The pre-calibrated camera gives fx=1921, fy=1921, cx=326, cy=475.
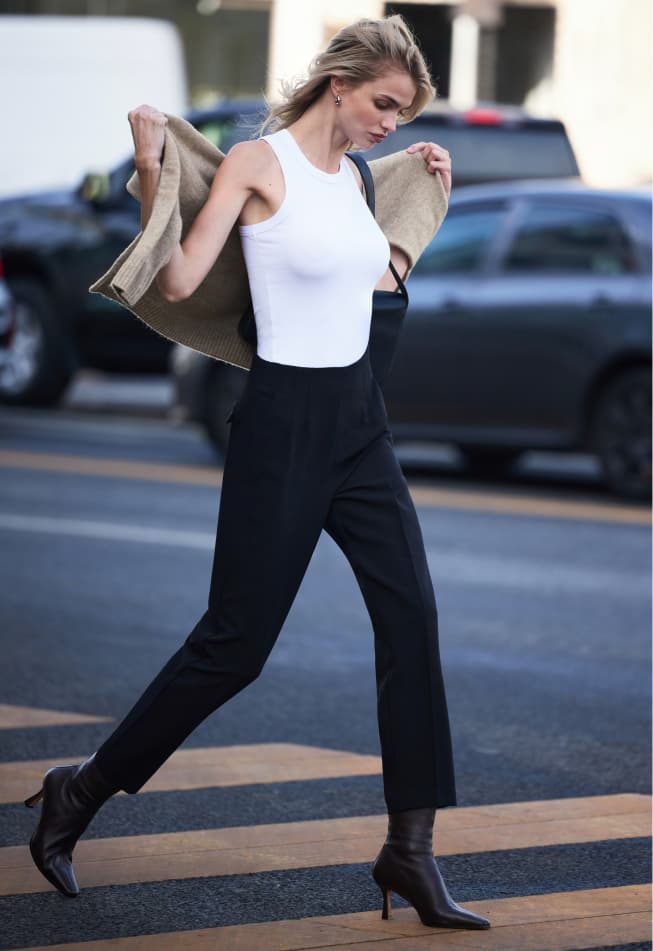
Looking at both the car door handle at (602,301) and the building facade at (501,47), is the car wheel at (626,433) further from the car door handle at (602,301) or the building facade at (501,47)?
the building facade at (501,47)

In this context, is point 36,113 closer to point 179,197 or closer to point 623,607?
point 623,607

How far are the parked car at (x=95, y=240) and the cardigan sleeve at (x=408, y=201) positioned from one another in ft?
30.7

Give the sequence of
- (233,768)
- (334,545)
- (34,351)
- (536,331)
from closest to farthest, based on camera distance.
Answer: (233,768) → (334,545) → (536,331) → (34,351)

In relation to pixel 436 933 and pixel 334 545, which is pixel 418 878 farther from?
pixel 334 545

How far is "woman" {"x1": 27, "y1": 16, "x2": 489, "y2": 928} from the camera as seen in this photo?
3.77 m

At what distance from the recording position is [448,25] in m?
25.2

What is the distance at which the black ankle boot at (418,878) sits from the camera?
3771 mm

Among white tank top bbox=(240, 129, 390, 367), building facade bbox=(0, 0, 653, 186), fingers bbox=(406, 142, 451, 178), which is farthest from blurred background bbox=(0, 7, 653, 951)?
building facade bbox=(0, 0, 653, 186)

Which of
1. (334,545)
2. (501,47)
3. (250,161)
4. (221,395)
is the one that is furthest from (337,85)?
(501,47)

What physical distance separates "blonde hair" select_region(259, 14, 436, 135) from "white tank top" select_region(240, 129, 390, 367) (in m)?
0.08

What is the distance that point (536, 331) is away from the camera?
419 inches

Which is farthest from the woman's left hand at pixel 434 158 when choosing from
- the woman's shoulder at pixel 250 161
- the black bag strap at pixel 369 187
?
the woman's shoulder at pixel 250 161

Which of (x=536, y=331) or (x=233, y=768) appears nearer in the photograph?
(x=233, y=768)

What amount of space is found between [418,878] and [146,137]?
5.02 feet
